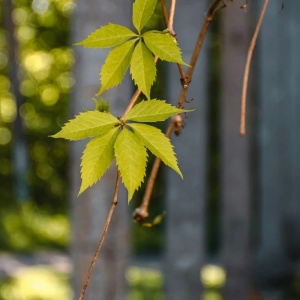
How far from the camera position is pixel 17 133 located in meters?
14.4

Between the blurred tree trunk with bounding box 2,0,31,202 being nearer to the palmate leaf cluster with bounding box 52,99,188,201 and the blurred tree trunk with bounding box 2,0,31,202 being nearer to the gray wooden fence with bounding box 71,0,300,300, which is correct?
the gray wooden fence with bounding box 71,0,300,300

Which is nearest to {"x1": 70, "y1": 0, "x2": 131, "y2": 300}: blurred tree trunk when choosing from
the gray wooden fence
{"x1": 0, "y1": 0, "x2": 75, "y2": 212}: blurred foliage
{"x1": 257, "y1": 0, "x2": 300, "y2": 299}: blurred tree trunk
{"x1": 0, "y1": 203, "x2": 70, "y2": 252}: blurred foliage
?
the gray wooden fence

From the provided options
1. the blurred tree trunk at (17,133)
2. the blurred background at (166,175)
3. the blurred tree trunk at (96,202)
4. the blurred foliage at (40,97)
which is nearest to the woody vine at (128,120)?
the blurred background at (166,175)

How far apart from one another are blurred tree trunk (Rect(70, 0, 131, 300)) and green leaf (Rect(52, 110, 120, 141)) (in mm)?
2109

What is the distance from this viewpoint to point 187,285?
149 inches

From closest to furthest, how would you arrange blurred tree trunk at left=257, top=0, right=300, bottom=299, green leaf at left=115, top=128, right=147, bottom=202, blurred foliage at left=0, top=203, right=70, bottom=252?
green leaf at left=115, top=128, right=147, bottom=202 < blurred tree trunk at left=257, top=0, right=300, bottom=299 < blurred foliage at left=0, top=203, right=70, bottom=252

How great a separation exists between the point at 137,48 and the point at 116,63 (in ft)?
0.09

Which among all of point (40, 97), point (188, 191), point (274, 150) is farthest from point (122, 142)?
point (40, 97)

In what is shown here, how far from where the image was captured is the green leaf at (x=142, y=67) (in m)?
0.79

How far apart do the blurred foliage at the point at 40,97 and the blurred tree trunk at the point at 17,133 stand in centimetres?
18

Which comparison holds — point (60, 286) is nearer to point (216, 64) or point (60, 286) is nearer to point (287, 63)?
point (287, 63)

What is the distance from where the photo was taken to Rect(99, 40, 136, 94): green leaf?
803 millimetres

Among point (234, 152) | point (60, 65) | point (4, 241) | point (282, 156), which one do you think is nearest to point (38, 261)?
point (4, 241)

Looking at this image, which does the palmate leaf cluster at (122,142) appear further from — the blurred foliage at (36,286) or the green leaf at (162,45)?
the blurred foliage at (36,286)
